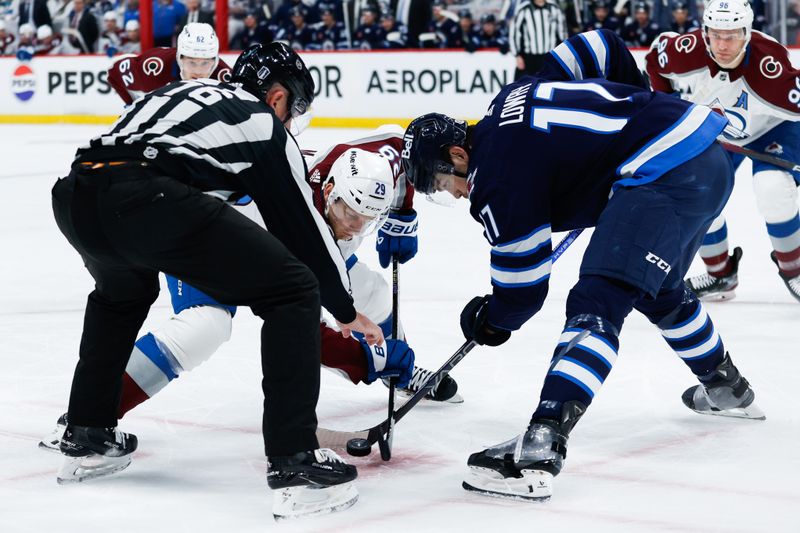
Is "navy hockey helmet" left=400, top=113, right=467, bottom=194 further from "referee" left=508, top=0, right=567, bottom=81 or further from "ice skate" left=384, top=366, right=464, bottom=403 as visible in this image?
"referee" left=508, top=0, right=567, bottom=81

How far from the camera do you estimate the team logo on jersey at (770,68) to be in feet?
15.1

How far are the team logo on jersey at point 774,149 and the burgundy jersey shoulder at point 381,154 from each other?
2.00 meters

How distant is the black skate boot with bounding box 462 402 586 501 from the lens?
2.33 metres

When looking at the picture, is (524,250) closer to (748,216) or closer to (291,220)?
(291,220)

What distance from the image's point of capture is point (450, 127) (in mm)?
2611

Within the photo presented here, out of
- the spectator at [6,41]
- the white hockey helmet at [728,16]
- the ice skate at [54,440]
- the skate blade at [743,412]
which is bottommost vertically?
the spectator at [6,41]

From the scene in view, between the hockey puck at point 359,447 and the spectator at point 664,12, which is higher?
the spectator at point 664,12

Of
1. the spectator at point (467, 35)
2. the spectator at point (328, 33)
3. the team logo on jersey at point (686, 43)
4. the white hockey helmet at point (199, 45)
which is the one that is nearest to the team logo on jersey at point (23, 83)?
the spectator at point (328, 33)

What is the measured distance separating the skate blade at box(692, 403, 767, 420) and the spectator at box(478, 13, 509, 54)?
7.65 meters

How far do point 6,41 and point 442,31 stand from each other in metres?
5.21

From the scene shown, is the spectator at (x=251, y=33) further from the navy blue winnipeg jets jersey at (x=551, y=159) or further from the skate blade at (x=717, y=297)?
the navy blue winnipeg jets jersey at (x=551, y=159)

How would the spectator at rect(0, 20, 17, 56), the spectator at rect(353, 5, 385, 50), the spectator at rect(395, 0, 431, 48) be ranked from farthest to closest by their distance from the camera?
the spectator at rect(0, 20, 17, 56) < the spectator at rect(353, 5, 385, 50) < the spectator at rect(395, 0, 431, 48)

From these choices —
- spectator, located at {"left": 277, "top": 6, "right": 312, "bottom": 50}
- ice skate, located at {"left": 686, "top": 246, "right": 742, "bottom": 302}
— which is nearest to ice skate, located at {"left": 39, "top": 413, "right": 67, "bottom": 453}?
ice skate, located at {"left": 686, "top": 246, "right": 742, "bottom": 302}

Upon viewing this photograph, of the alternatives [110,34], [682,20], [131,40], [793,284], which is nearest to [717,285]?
[793,284]
